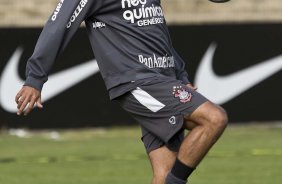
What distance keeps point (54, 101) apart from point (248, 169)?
5.29 meters

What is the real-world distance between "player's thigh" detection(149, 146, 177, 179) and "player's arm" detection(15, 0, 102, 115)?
103cm

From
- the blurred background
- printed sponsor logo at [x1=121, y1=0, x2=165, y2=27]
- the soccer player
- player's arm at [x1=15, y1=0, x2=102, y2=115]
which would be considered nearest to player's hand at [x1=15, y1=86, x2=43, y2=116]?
player's arm at [x1=15, y1=0, x2=102, y2=115]

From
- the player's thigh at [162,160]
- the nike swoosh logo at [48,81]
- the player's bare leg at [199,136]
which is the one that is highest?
the player's bare leg at [199,136]

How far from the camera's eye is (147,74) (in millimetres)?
7359

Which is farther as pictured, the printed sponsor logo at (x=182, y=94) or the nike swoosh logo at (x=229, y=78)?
the nike swoosh logo at (x=229, y=78)

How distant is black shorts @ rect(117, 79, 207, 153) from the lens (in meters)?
7.19

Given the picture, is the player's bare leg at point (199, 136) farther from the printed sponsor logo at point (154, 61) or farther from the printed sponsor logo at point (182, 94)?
the printed sponsor logo at point (154, 61)

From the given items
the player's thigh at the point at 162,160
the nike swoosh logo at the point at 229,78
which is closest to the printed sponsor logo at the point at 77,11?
the player's thigh at the point at 162,160

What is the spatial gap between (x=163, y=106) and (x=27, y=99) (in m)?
1.00

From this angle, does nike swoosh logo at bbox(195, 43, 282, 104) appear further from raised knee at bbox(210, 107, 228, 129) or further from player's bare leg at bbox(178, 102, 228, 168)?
raised knee at bbox(210, 107, 228, 129)

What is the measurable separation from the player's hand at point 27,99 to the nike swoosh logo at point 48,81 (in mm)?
9015

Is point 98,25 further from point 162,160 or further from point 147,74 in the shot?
point 162,160

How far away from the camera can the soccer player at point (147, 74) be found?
23.2 feet

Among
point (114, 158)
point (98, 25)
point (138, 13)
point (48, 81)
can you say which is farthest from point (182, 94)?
point (48, 81)
